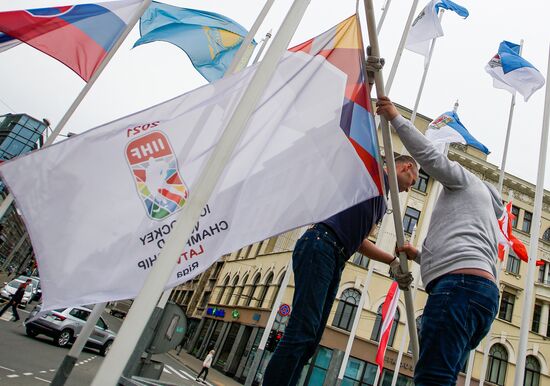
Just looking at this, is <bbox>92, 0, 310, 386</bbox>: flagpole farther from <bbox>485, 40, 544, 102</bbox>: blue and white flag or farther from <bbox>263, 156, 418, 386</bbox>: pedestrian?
<bbox>485, 40, 544, 102</bbox>: blue and white flag

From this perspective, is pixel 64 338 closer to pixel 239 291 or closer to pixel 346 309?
pixel 346 309

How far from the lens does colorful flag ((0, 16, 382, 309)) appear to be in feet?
7.41

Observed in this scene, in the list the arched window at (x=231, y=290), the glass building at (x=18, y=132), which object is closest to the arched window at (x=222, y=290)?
the arched window at (x=231, y=290)

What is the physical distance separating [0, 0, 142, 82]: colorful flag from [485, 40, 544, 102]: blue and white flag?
27.6ft

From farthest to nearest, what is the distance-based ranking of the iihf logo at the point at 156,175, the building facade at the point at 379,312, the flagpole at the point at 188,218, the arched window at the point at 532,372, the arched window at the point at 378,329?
the arched window at the point at 532,372
the arched window at the point at 378,329
the building facade at the point at 379,312
the iihf logo at the point at 156,175
the flagpole at the point at 188,218

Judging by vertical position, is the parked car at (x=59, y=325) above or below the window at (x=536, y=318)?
below

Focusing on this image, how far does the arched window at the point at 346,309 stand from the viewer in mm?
25422

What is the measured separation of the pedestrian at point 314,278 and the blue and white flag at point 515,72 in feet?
29.6

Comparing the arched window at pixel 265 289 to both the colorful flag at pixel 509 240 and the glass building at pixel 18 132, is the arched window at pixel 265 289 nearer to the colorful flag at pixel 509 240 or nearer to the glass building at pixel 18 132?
the colorful flag at pixel 509 240

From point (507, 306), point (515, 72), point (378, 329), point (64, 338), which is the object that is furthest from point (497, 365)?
point (64, 338)

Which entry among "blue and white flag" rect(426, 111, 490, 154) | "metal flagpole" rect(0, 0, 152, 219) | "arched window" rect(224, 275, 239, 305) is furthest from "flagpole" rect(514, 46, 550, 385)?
"arched window" rect(224, 275, 239, 305)

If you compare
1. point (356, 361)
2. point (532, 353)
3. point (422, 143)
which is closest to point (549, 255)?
point (532, 353)

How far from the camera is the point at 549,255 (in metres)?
29.3

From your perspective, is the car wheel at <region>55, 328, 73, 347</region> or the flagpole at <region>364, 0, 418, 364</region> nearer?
the flagpole at <region>364, 0, 418, 364</region>
